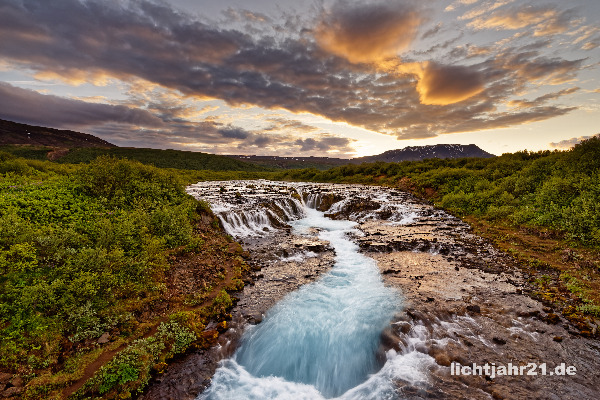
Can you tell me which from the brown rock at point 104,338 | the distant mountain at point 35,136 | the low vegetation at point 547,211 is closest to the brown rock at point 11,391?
the brown rock at point 104,338

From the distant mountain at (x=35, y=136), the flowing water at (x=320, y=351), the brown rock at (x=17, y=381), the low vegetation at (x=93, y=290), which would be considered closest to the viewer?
the brown rock at (x=17, y=381)

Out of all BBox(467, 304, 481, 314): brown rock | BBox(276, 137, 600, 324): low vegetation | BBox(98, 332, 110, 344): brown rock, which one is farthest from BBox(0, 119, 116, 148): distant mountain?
BBox(467, 304, 481, 314): brown rock

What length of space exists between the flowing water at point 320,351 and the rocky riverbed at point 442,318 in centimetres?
37

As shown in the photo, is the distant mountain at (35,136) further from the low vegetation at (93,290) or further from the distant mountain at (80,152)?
the low vegetation at (93,290)

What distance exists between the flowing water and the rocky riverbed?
14.6 inches

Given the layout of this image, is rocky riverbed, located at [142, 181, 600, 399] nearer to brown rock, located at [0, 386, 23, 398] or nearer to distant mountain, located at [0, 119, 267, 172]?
brown rock, located at [0, 386, 23, 398]

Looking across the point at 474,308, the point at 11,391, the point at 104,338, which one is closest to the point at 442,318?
the point at 474,308

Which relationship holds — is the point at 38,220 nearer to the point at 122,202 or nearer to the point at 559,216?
the point at 122,202

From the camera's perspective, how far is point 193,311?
9320 millimetres

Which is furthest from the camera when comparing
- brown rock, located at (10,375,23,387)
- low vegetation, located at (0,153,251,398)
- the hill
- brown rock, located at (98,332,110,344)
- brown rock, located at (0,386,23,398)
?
the hill

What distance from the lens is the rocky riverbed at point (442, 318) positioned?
260 inches

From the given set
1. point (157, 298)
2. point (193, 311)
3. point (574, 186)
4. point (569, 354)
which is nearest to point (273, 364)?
point (193, 311)

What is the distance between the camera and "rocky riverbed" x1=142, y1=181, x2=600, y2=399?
6609mm

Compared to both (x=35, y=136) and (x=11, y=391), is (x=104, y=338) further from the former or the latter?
(x=35, y=136)
